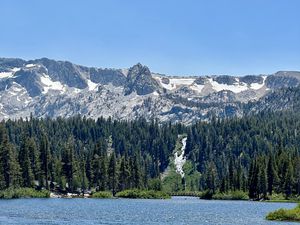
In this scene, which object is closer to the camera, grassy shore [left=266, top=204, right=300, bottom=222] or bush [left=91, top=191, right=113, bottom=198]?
grassy shore [left=266, top=204, right=300, bottom=222]

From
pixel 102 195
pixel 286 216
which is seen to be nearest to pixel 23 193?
pixel 102 195

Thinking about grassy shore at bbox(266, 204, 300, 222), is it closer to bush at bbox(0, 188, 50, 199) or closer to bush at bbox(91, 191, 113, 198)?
bush at bbox(0, 188, 50, 199)

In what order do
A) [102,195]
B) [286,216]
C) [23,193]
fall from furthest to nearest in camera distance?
[102,195], [23,193], [286,216]

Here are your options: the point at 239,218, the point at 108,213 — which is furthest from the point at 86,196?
the point at 239,218

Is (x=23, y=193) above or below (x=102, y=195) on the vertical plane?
above

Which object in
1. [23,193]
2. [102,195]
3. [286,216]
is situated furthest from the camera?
[102,195]

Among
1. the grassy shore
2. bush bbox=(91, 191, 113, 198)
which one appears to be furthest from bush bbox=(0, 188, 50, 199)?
the grassy shore

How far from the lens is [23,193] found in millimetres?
180750

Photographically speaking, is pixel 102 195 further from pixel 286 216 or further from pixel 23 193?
pixel 286 216

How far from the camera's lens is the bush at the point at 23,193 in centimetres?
17250

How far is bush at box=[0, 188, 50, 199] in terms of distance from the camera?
17250 centimetres

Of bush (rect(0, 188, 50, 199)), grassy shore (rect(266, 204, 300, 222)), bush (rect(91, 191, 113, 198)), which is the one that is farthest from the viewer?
bush (rect(91, 191, 113, 198))

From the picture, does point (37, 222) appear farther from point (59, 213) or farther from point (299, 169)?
point (299, 169)

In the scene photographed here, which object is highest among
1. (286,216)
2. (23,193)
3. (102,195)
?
(286,216)
